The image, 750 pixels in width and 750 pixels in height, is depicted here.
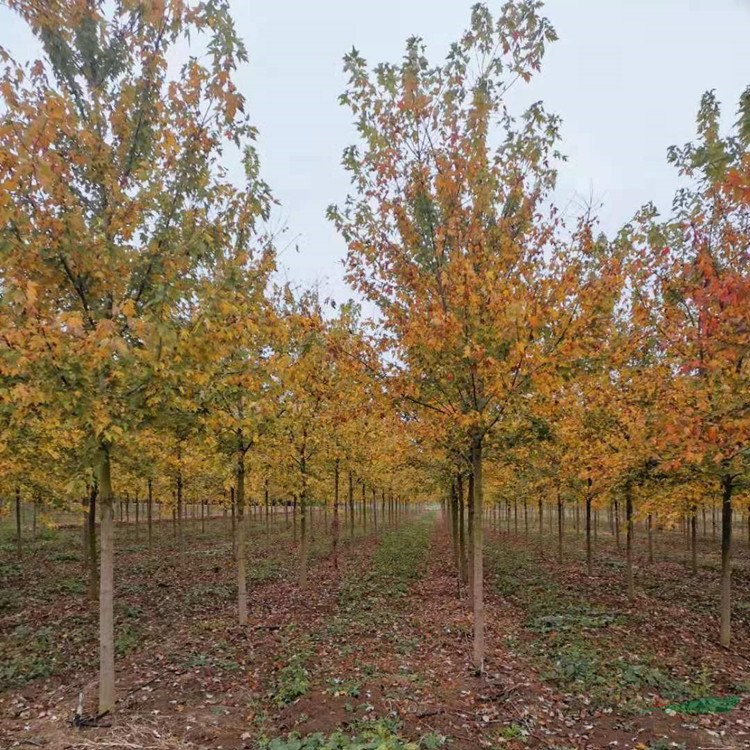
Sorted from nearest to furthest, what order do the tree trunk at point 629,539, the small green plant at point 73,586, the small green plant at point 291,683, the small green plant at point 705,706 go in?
the small green plant at point 705,706 < the small green plant at point 291,683 < the tree trunk at point 629,539 < the small green plant at point 73,586

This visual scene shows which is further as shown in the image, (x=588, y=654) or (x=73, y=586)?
(x=73, y=586)

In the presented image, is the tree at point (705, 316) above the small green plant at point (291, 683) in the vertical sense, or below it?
above

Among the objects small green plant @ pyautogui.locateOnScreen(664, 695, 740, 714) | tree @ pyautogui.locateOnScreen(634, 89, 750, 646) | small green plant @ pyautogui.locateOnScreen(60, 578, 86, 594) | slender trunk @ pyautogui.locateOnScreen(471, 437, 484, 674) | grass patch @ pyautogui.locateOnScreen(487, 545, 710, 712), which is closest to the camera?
tree @ pyautogui.locateOnScreen(634, 89, 750, 646)

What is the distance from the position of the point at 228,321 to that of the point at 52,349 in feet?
6.10

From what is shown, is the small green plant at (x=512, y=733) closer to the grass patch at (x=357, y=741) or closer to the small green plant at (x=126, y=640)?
the grass patch at (x=357, y=741)

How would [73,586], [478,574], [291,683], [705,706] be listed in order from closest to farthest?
[705,706] < [291,683] < [478,574] < [73,586]

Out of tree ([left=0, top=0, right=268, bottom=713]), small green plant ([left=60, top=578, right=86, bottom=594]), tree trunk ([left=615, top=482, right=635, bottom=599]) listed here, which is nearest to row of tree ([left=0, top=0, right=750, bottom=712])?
tree ([left=0, top=0, right=268, bottom=713])

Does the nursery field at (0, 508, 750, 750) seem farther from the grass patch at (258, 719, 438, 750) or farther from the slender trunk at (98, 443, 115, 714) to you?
the slender trunk at (98, 443, 115, 714)

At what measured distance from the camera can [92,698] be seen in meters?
6.62

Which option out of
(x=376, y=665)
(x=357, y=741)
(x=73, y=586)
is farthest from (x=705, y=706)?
(x=73, y=586)

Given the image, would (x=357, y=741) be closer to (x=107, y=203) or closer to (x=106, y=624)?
(x=106, y=624)

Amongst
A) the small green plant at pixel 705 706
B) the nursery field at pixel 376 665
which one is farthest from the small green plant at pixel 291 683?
the small green plant at pixel 705 706

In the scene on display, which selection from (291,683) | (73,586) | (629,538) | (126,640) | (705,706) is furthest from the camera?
(73,586)

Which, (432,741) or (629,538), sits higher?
(629,538)
